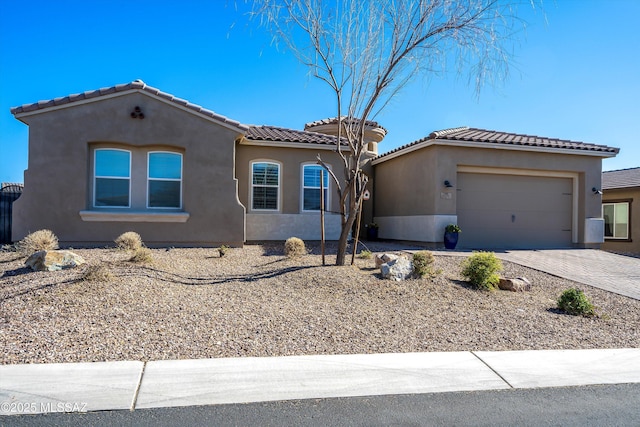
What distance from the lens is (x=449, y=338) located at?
609 centimetres

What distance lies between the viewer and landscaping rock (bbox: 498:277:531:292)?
9000 mm

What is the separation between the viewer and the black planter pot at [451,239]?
14.1m

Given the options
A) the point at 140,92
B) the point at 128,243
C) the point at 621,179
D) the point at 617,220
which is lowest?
the point at 128,243

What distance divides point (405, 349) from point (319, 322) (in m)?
1.40

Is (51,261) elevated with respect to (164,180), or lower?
lower

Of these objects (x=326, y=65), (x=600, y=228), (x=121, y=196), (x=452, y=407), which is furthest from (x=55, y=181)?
(x=600, y=228)

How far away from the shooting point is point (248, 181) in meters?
14.8

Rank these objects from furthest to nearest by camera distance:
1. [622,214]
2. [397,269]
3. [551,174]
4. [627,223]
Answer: [622,214], [627,223], [551,174], [397,269]

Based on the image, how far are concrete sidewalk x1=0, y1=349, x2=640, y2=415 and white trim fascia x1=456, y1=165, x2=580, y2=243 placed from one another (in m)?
10.6

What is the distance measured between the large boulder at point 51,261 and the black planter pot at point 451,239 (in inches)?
414

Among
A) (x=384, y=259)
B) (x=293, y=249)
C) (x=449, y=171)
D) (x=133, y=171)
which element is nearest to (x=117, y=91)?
(x=133, y=171)

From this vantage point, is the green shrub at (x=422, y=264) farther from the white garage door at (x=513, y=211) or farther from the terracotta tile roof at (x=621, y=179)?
the terracotta tile roof at (x=621, y=179)

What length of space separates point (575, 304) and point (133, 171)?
38.6ft

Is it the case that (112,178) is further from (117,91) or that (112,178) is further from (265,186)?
(265,186)
